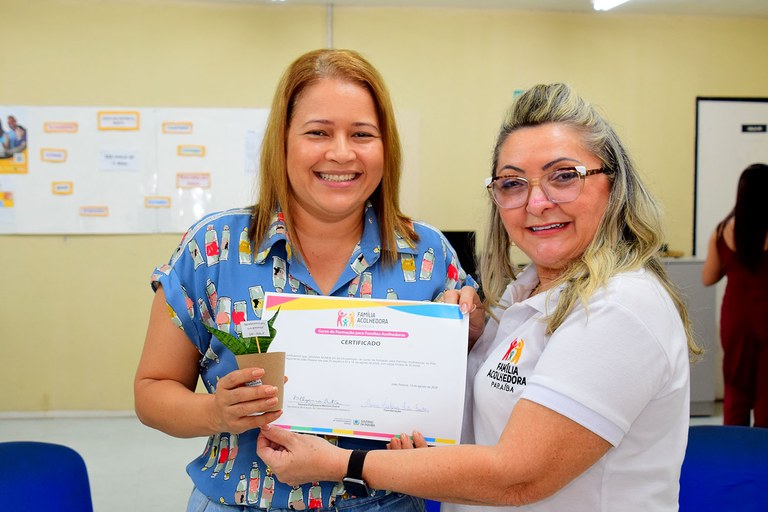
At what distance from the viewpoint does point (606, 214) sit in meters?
1.30

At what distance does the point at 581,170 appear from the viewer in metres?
1.28

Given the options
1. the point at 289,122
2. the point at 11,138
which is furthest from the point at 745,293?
the point at 11,138

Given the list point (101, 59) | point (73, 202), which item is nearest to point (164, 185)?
point (73, 202)

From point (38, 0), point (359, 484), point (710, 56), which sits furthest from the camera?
point (710, 56)

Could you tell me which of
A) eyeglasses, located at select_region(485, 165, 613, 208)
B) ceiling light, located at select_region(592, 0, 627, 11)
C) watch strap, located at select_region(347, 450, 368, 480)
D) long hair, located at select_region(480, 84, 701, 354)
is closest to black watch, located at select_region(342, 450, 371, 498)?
watch strap, located at select_region(347, 450, 368, 480)

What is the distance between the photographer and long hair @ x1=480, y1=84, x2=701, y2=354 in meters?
1.21

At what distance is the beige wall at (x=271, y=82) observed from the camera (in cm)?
496

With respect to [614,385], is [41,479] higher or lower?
lower

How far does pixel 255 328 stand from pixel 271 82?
423cm

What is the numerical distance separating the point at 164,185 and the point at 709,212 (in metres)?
4.39

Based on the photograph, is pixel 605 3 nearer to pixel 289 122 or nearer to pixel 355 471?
pixel 289 122

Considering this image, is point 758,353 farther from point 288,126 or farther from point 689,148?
point 288,126

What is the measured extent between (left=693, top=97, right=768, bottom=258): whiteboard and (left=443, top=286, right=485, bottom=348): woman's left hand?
4.56 meters
